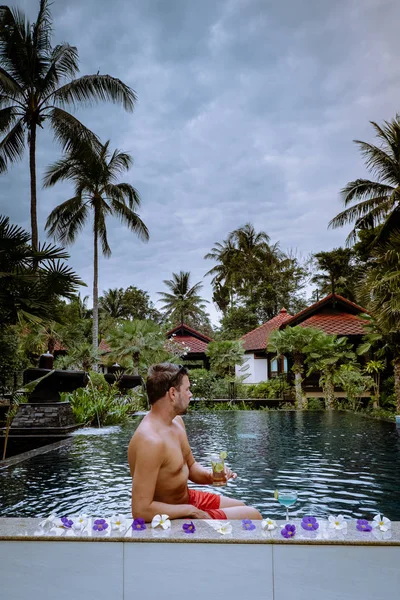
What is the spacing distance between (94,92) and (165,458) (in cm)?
1742

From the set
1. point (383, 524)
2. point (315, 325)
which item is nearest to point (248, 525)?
point (383, 524)

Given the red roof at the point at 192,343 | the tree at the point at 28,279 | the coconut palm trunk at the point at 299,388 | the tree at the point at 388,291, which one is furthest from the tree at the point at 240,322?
the tree at the point at 28,279

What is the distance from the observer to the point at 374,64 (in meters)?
15.9

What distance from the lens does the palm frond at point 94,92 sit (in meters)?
17.4

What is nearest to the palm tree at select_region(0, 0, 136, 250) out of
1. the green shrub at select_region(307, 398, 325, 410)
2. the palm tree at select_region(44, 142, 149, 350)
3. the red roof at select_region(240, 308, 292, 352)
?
the palm tree at select_region(44, 142, 149, 350)

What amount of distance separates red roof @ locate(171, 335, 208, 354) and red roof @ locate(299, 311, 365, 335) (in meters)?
8.52

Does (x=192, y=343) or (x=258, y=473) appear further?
(x=192, y=343)

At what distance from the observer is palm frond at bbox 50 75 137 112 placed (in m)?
17.4

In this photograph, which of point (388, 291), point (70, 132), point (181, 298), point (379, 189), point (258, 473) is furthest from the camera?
point (181, 298)

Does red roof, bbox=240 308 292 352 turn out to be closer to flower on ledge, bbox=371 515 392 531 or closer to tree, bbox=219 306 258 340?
tree, bbox=219 306 258 340

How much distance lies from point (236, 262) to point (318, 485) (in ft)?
104

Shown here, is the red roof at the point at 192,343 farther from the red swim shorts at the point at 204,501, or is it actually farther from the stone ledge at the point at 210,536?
the stone ledge at the point at 210,536

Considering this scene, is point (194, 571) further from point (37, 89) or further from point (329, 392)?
point (329, 392)

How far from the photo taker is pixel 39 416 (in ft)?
35.3
